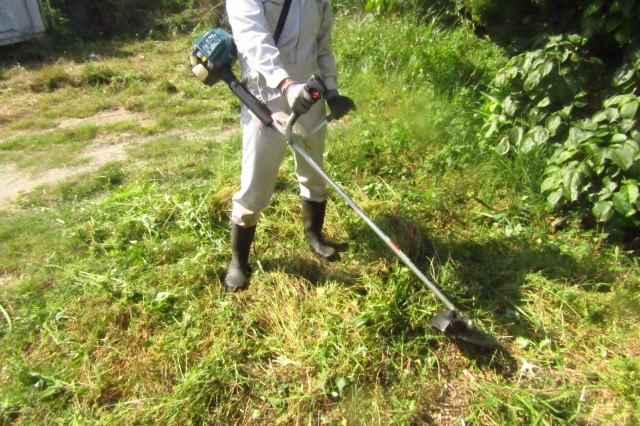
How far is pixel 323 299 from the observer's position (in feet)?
10.4

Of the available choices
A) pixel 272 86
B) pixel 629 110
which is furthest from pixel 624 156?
pixel 272 86

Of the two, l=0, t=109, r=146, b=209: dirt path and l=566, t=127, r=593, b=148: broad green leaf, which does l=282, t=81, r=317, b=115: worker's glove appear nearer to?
l=566, t=127, r=593, b=148: broad green leaf

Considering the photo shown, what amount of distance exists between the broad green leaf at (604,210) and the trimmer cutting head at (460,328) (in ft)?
3.82

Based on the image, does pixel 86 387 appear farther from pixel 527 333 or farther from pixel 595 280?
pixel 595 280

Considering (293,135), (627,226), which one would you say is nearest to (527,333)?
(627,226)

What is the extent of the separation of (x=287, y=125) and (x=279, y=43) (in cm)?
52

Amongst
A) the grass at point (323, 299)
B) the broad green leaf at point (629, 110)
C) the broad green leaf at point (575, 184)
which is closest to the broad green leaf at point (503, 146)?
the grass at point (323, 299)

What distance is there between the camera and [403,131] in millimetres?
4926

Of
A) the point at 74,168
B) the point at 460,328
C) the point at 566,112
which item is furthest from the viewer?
the point at 74,168

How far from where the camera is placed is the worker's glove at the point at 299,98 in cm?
244

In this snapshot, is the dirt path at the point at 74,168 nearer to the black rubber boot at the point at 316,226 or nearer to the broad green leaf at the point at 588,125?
the black rubber boot at the point at 316,226

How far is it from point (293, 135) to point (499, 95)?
2.43 meters

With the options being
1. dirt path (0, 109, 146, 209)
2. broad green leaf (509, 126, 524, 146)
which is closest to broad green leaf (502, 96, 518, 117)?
broad green leaf (509, 126, 524, 146)

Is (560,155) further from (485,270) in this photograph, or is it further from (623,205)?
(485,270)
